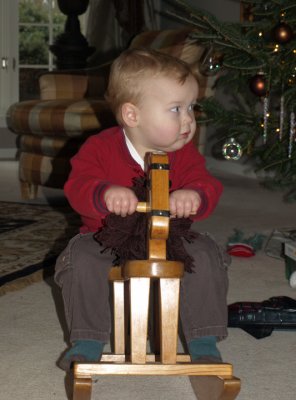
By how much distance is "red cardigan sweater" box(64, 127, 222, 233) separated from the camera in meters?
1.23

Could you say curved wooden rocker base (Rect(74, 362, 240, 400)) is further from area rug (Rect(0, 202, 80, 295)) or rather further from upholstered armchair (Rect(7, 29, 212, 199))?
upholstered armchair (Rect(7, 29, 212, 199))

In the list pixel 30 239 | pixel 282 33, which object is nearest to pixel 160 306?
pixel 282 33

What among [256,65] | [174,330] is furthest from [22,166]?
[174,330]

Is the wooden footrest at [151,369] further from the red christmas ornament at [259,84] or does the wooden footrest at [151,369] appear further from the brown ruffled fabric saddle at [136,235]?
the red christmas ornament at [259,84]

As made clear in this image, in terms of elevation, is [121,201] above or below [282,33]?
below

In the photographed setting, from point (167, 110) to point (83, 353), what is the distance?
0.43 metres

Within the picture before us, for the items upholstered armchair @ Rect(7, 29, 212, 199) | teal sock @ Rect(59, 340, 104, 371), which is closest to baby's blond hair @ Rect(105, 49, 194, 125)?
teal sock @ Rect(59, 340, 104, 371)

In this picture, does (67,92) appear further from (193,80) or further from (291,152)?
(193,80)

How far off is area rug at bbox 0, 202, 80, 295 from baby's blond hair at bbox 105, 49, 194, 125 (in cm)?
78

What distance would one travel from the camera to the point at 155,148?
4.27 ft

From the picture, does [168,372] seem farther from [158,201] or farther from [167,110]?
[167,110]

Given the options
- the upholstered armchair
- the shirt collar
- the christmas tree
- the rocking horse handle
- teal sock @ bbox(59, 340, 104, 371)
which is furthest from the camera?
the upholstered armchair

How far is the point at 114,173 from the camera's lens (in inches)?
51.8

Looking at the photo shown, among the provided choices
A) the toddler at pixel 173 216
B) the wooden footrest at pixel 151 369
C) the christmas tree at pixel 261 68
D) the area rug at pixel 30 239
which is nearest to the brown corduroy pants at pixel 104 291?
the toddler at pixel 173 216
